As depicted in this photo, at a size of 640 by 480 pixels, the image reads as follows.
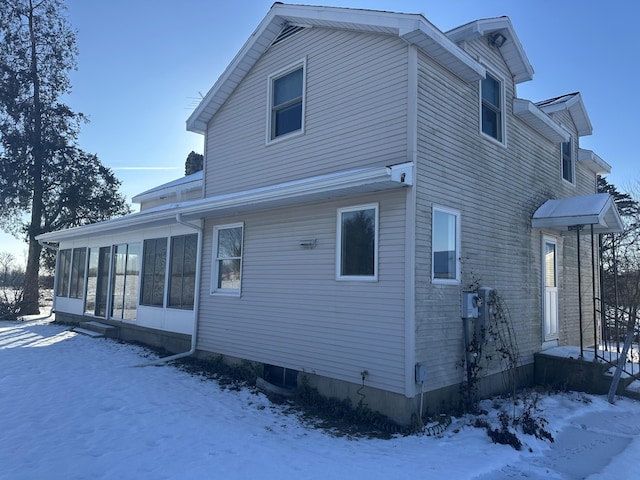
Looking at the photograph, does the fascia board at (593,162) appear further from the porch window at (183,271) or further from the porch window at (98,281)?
the porch window at (98,281)

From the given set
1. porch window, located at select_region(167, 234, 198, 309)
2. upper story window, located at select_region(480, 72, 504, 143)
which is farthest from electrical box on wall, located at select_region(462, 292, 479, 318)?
porch window, located at select_region(167, 234, 198, 309)

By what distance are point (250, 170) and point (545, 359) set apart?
6795mm

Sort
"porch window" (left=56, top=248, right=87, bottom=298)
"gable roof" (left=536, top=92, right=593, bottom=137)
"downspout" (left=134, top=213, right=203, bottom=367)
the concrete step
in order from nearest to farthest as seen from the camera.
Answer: "downspout" (left=134, top=213, right=203, bottom=367)
"gable roof" (left=536, top=92, right=593, bottom=137)
the concrete step
"porch window" (left=56, top=248, right=87, bottom=298)

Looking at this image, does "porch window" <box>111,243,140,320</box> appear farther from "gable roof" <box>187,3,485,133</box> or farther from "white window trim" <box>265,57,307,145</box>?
"white window trim" <box>265,57,307,145</box>

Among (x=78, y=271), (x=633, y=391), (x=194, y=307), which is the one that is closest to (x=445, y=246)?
(x=633, y=391)

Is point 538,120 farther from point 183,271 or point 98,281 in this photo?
point 98,281

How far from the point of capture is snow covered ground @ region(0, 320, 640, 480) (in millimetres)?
4359

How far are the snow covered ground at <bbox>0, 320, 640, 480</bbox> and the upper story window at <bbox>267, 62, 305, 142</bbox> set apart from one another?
15.5 ft

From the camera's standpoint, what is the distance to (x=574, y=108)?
11141 mm

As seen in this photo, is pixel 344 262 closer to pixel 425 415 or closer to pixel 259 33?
pixel 425 415

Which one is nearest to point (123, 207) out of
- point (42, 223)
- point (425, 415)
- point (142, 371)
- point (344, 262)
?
point (42, 223)

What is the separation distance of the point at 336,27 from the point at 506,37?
347cm

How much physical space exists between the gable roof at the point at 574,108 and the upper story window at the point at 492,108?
2.36 meters

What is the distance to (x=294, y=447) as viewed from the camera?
16.4ft
